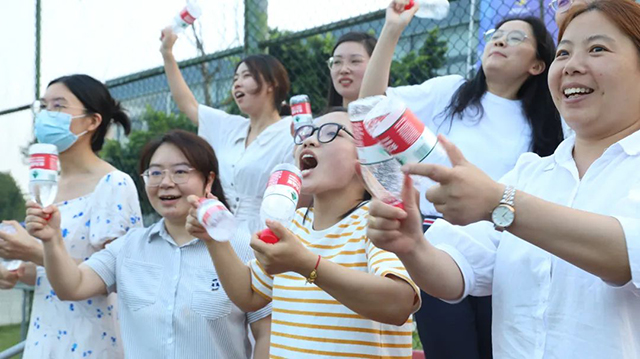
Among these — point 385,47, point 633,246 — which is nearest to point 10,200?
point 385,47

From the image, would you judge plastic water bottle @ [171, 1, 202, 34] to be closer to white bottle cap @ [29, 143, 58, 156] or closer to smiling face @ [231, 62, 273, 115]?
smiling face @ [231, 62, 273, 115]

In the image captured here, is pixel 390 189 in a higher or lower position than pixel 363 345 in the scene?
higher

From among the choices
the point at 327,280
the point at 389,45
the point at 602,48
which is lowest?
the point at 327,280

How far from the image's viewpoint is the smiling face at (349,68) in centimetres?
368

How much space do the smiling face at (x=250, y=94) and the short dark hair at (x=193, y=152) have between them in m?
1.11

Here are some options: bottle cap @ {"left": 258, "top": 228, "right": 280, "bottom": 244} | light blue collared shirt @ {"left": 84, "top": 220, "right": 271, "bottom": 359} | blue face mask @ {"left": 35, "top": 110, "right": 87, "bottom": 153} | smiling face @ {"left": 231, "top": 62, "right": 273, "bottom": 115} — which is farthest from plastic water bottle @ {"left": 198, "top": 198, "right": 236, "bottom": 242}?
smiling face @ {"left": 231, "top": 62, "right": 273, "bottom": 115}

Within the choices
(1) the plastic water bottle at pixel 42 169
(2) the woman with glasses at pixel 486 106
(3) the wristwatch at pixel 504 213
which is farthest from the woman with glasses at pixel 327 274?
(1) the plastic water bottle at pixel 42 169

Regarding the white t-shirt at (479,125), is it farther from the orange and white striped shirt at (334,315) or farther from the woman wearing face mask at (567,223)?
the woman wearing face mask at (567,223)

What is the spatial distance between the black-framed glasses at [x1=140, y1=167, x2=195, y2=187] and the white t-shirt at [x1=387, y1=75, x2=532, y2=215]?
0.91 m

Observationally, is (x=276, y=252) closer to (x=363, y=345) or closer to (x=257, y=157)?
(x=363, y=345)

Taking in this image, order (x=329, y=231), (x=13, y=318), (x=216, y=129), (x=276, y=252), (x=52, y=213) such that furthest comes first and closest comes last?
(x=13, y=318) < (x=216, y=129) < (x=52, y=213) < (x=329, y=231) < (x=276, y=252)

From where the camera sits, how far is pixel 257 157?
3922 millimetres

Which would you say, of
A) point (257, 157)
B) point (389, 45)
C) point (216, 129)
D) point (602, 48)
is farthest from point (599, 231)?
point (216, 129)

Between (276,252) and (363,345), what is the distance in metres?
0.43
